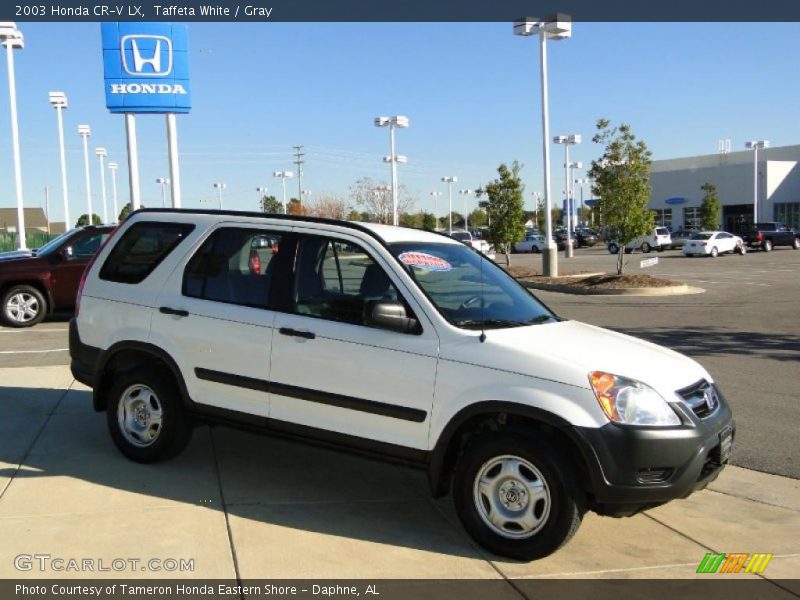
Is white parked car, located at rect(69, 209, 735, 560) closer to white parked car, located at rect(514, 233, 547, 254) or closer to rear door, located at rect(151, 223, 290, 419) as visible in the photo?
rear door, located at rect(151, 223, 290, 419)

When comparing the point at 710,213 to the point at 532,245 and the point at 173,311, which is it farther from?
the point at 173,311

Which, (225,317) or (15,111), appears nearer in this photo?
(225,317)

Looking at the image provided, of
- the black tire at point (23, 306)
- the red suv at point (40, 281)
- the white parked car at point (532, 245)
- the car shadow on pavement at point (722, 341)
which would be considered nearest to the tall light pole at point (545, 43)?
the car shadow on pavement at point (722, 341)

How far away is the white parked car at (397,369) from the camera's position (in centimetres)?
421

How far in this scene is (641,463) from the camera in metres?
4.10

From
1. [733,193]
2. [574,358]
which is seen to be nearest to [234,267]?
[574,358]

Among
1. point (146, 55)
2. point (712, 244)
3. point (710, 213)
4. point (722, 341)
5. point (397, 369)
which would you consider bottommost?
point (722, 341)

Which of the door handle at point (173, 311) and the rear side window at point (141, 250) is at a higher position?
the rear side window at point (141, 250)

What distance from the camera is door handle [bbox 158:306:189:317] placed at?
5516 millimetres

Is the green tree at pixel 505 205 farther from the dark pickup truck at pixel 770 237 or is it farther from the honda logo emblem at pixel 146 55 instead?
the dark pickup truck at pixel 770 237

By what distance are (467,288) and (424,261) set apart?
35 centimetres

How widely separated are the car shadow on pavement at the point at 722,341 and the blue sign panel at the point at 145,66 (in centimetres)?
963
